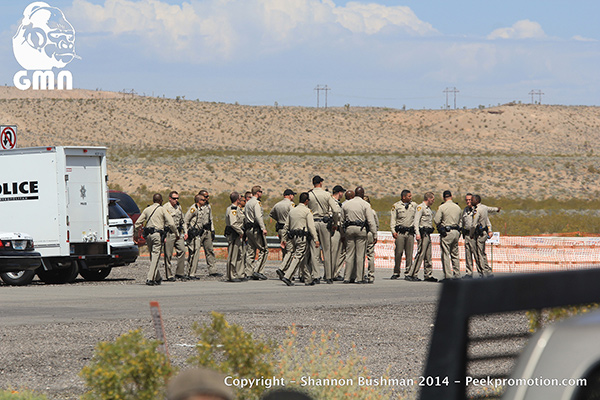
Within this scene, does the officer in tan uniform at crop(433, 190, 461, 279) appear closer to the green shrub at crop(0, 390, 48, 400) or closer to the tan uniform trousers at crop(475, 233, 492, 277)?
the tan uniform trousers at crop(475, 233, 492, 277)

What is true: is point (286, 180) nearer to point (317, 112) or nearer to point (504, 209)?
point (504, 209)

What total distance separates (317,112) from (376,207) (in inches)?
2536

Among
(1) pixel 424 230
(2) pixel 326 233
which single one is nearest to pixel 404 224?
(1) pixel 424 230

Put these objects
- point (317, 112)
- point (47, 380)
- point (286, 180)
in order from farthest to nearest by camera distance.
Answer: point (317, 112)
point (286, 180)
point (47, 380)

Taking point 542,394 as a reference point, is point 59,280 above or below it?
below

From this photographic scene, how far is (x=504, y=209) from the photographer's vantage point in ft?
212

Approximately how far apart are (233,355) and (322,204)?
15071mm

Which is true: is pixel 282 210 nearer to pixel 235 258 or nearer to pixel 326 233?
pixel 326 233

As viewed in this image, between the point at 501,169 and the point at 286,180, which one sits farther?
the point at 501,169

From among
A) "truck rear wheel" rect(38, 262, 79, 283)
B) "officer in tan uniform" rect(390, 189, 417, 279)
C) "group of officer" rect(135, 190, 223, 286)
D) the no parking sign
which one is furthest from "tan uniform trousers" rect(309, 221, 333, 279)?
the no parking sign

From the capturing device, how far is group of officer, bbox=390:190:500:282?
21203 mm

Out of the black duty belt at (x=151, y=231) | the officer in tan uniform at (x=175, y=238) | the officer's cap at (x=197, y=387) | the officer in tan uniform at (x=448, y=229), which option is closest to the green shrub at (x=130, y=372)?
the officer's cap at (x=197, y=387)

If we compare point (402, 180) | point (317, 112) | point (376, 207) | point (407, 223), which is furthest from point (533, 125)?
point (407, 223)

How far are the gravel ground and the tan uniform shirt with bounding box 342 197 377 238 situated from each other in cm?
440
